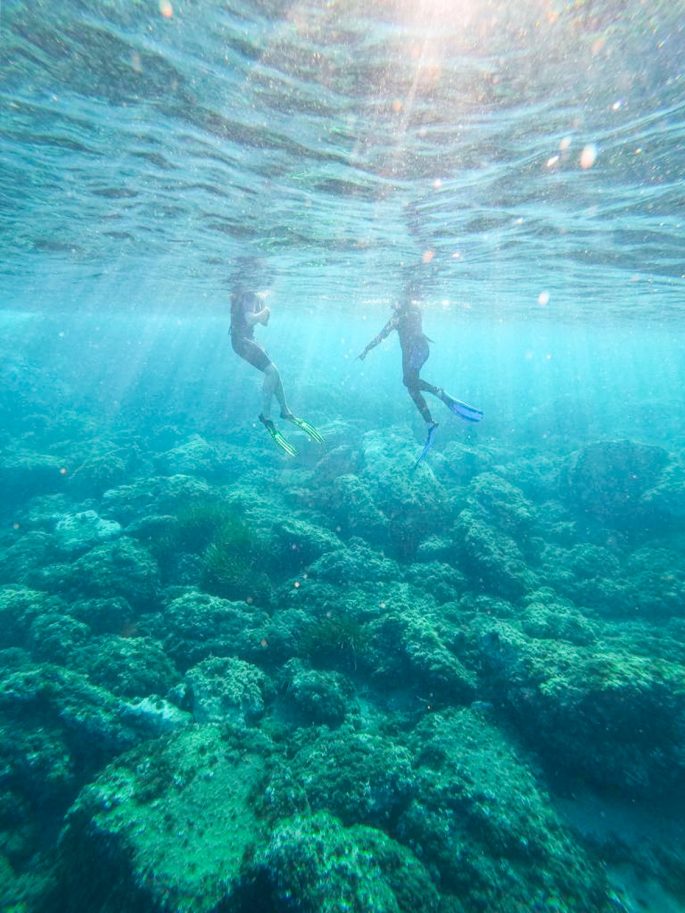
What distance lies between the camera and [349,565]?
32.9ft

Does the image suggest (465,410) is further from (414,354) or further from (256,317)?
(256,317)

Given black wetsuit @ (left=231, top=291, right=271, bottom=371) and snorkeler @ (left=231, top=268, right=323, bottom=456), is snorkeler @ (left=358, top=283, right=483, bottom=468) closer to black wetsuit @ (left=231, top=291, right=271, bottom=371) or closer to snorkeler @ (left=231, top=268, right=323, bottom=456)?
snorkeler @ (left=231, top=268, right=323, bottom=456)

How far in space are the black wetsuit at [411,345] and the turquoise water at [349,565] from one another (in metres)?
2.68

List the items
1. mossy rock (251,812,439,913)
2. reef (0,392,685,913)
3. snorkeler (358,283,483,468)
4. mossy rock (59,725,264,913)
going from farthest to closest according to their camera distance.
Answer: snorkeler (358,283,483,468) < reef (0,392,685,913) < mossy rock (59,725,264,913) < mossy rock (251,812,439,913)

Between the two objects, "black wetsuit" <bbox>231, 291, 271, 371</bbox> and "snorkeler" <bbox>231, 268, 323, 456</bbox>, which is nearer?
"snorkeler" <bbox>231, 268, 323, 456</bbox>

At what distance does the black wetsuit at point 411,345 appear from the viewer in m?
A: 12.0

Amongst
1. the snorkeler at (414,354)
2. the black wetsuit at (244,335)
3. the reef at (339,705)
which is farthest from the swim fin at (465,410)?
the black wetsuit at (244,335)

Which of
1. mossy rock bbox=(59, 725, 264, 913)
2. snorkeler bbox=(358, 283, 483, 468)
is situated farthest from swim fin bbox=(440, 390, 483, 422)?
mossy rock bbox=(59, 725, 264, 913)

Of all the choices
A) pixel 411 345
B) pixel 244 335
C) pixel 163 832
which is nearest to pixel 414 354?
pixel 411 345

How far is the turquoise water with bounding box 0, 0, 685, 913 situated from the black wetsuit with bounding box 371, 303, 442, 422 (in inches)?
105

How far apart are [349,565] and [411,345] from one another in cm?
713

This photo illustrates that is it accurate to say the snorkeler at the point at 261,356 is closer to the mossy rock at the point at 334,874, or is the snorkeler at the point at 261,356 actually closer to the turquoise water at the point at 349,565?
the turquoise water at the point at 349,565

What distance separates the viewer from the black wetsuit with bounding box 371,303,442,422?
11961 mm

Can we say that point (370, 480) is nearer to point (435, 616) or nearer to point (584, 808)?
point (435, 616)
